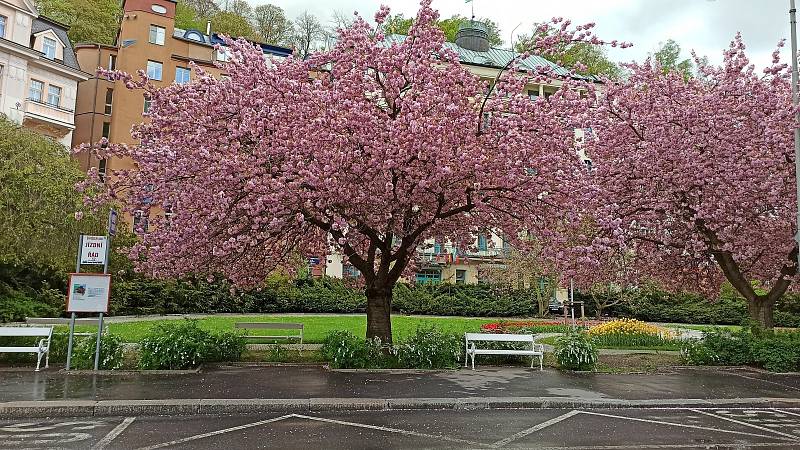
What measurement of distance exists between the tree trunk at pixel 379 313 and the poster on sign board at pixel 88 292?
535 cm

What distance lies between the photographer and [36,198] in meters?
17.6

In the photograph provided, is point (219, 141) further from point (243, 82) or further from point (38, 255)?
point (38, 255)

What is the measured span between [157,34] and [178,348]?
37.6 metres

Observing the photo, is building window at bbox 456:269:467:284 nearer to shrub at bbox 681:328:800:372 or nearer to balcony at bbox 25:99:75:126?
balcony at bbox 25:99:75:126

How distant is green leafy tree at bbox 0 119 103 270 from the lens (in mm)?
16766

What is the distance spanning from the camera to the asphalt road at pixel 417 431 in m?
7.17

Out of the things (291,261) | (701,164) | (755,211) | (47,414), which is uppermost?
(701,164)

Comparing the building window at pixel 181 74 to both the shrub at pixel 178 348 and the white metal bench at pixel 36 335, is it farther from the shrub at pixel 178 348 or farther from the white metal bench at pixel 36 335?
the shrub at pixel 178 348

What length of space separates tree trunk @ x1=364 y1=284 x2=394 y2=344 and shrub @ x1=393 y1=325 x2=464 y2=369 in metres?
0.70

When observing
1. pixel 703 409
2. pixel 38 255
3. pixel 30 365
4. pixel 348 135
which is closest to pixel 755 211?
pixel 703 409

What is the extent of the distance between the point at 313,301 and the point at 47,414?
26.2 m

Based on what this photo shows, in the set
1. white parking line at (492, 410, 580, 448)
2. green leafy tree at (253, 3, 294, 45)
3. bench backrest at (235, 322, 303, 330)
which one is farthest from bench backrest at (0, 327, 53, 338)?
green leafy tree at (253, 3, 294, 45)

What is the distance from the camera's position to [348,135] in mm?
11414

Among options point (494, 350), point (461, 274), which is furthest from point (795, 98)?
point (461, 274)
